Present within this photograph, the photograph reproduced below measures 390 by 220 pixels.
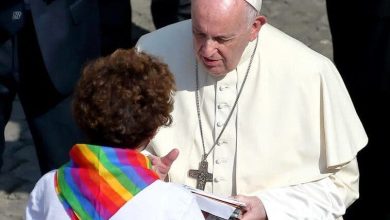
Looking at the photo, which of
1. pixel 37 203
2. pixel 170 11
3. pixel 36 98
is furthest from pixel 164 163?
pixel 170 11

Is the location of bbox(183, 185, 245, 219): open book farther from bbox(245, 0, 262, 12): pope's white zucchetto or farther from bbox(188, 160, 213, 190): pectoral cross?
bbox(245, 0, 262, 12): pope's white zucchetto

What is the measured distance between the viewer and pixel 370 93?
5234mm

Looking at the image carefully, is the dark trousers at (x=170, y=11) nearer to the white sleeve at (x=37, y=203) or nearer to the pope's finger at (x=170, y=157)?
the pope's finger at (x=170, y=157)

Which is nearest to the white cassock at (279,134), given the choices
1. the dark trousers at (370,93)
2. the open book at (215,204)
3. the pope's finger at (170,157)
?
the open book at (215,204)

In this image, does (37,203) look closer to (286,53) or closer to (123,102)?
(123,102)

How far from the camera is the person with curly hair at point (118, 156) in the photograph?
3219mm

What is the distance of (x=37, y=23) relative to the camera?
4848 mm

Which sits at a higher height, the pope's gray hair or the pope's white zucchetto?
A: the pope's white zucchetto

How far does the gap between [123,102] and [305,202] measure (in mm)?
1228

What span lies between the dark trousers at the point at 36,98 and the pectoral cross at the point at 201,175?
41.5 inches

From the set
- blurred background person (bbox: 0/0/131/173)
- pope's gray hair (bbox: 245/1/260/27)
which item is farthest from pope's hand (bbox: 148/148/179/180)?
blurred background person (bbox: 0/0/131/173)

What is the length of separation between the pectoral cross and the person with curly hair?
3.14 feet

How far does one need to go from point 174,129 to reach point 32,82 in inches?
37.3

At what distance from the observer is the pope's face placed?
4031 mm
